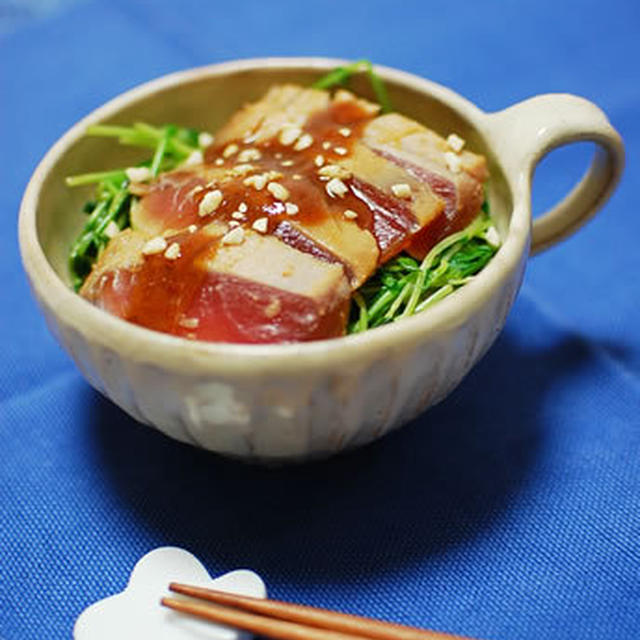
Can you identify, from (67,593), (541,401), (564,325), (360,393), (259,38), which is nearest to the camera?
(360,393)

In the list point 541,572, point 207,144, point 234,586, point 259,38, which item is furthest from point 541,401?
point 259,38

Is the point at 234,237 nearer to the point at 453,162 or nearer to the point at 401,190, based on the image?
the point at 401,190

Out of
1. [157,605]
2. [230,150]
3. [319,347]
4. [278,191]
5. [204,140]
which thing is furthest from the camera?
[204,140]

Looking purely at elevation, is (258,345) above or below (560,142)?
below

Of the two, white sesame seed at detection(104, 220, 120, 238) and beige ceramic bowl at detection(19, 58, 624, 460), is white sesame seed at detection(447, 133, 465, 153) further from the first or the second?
white sesame seed at detection(104, 220, 120, 238)

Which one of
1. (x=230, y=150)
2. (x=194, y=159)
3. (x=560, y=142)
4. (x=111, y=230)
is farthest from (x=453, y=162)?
(x=111, y=230)

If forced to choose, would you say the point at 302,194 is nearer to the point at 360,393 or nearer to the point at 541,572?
the point at 360,393

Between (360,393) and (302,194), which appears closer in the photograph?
(360,393)
